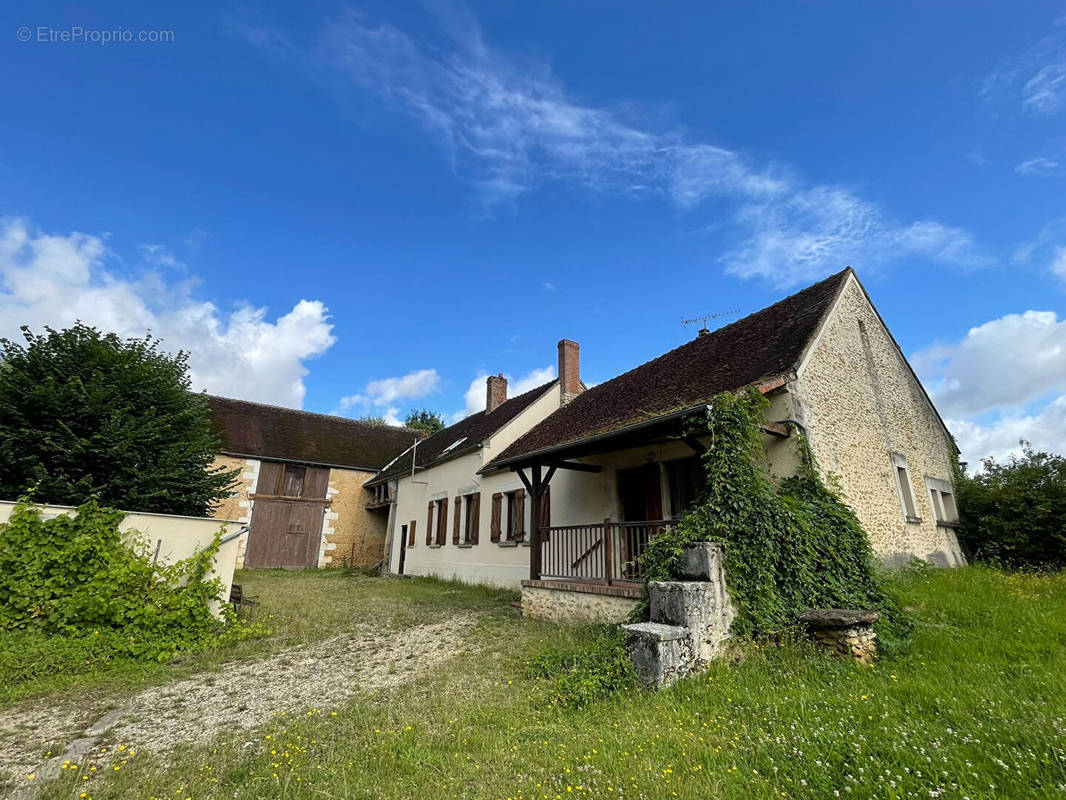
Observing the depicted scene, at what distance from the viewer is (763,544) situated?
5.48 m

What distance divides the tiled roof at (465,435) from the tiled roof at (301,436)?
1715 millimetres

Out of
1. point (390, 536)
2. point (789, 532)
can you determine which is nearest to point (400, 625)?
point (789, 532)


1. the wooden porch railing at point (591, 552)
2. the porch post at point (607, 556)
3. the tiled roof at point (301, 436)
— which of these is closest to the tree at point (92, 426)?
the wooden porch railing at point (591, 552)

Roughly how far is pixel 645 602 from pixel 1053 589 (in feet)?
18.9

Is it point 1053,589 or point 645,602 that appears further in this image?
point 1053,589

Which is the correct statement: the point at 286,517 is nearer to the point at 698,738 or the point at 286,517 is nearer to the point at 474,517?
the point at 474,517

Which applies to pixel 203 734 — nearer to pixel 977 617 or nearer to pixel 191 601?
pixel 191 601

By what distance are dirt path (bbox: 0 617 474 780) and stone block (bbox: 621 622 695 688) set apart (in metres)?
A: 2.29

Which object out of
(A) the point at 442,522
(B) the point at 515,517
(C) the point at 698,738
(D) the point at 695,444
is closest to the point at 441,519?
(A) the point at 442,522

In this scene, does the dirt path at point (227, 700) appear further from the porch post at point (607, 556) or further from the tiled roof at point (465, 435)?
the tiled roof at point (465, 435)

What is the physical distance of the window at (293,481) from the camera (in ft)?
61.3

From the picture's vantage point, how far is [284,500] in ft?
A: 60.7

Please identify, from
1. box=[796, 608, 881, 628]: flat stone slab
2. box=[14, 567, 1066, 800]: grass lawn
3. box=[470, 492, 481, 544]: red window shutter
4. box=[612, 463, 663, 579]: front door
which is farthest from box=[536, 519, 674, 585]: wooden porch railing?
box=[470, 492, 481, 544]: red window shutter

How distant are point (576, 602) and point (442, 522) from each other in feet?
28.4
